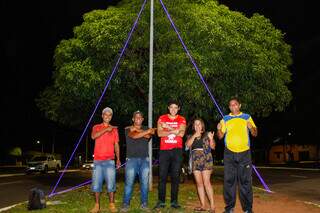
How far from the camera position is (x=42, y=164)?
3397 centimetres

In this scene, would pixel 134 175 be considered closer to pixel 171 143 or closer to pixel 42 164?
pixel 171 143

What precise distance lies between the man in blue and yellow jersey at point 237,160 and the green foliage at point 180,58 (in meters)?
7.14

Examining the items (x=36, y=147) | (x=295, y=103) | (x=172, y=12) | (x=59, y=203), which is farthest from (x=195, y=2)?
(x=36, y=147)

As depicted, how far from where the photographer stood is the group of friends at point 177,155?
26.9 feet

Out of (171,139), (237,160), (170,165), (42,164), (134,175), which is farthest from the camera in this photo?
(42,164)

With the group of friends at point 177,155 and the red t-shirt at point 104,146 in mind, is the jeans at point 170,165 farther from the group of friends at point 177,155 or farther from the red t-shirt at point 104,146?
the red t-shirt at point 104,146

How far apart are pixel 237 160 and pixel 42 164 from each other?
91.5 feet

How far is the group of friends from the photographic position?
819cm

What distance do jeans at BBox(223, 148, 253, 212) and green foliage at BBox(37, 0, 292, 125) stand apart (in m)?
7.32

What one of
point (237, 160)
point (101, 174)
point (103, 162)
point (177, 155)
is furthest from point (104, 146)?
point (237, 160)

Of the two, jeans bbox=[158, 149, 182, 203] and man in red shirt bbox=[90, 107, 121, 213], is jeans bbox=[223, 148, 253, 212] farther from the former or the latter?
man in red shirt bbox=[90, 107, 121, 213]

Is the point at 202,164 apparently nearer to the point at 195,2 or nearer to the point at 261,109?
the point at 195,2

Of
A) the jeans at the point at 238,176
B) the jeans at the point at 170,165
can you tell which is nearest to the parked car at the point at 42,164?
the jeans at the point at 170,165

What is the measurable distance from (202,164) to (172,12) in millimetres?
9114
